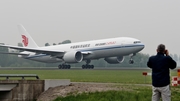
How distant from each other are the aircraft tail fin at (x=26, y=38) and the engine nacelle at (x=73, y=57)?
15329mm

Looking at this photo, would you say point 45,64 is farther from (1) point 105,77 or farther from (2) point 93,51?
(1) point 105,77

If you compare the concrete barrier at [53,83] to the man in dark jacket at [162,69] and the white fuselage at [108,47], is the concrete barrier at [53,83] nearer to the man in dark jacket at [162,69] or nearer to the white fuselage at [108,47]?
the man in dark jacket at [162,69]

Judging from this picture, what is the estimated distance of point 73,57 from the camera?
68.8 m

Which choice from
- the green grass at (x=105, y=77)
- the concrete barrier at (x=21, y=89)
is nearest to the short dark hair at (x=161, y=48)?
the concrete barrier at (x=21, y=89)

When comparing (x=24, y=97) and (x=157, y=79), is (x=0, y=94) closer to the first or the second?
(x=24, y=97)

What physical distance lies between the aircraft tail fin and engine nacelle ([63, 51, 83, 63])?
15.3 metres

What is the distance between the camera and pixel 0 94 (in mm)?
23078

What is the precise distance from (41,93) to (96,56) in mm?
47231

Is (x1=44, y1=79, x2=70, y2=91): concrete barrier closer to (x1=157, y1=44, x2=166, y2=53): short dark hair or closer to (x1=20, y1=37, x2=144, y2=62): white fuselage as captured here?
(x1=157, y1=44, x2=166, y2=53): short dark hair

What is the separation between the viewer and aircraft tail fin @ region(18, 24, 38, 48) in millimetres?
84550

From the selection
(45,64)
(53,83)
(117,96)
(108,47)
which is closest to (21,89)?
(53,83)

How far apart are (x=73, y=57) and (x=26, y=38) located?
18477 mm

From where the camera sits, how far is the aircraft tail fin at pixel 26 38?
277 feet

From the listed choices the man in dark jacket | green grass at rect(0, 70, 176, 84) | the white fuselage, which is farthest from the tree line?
the man in dark jacket
